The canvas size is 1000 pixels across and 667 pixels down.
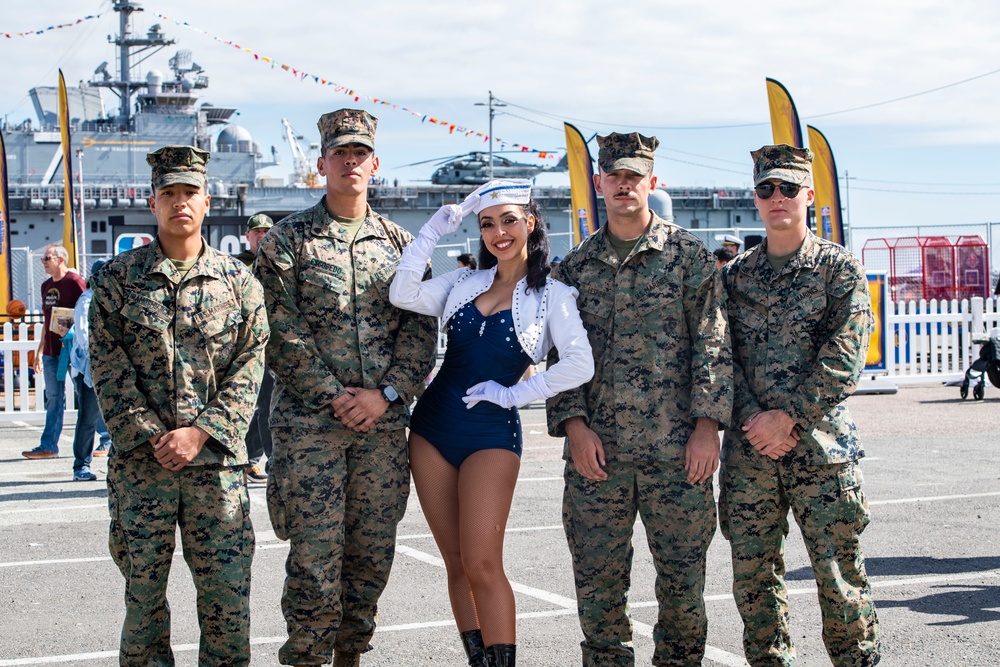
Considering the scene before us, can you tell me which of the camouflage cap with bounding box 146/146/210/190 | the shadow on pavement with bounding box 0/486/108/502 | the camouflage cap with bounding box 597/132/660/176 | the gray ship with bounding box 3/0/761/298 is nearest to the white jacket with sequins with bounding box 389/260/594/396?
the camouflage cap with bounding box 597/132/660/176

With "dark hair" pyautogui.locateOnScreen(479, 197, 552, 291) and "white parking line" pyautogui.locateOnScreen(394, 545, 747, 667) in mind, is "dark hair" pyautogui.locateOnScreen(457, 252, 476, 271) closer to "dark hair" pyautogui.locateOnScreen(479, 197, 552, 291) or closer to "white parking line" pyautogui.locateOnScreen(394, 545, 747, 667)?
"white parking line" pyautogui.locateOnScreen(394, 545, 747, 667)

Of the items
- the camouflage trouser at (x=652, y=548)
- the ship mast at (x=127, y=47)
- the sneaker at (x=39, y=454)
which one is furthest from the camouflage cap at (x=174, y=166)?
the ship mast at (x=127, y=47)

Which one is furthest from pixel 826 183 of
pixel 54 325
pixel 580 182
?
pixel 54 325

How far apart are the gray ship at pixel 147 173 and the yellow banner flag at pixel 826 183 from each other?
87.8 feet

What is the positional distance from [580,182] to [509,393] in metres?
20.5

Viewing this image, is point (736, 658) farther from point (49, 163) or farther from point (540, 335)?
point (49, 163)

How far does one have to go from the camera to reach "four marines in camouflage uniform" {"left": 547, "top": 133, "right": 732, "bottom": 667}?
413cm

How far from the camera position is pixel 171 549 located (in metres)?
3.98

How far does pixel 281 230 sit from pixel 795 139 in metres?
13.5

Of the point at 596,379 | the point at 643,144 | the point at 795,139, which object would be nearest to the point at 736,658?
the point at 596,379

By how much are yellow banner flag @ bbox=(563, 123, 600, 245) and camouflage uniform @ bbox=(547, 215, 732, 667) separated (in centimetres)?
1910

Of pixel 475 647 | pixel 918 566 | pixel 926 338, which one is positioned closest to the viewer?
pixel 475 647

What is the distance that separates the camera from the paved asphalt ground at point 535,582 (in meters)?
4.84

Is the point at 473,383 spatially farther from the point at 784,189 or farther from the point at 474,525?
the point at 784,189
